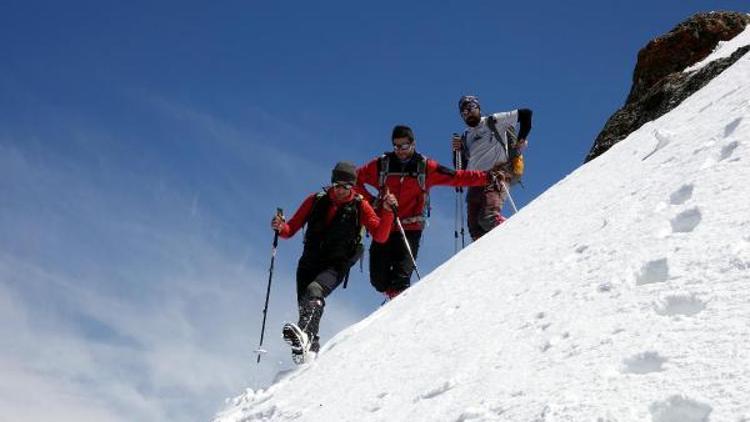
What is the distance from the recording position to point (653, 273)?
3.68m

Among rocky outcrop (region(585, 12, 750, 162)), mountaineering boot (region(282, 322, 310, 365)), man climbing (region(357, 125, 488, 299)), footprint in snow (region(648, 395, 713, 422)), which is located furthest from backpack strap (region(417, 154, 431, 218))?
footprint in snow (region(648, 395, 713, 422))

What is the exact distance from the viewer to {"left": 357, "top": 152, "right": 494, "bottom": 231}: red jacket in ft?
30.1

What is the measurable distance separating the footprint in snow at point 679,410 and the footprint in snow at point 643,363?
270 millimetres

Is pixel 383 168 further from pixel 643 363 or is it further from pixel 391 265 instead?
pixel 643 363

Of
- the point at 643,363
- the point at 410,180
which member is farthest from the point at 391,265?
the point at 643,363

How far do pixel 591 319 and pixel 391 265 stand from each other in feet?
18.3

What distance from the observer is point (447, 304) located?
Result: 549 centimetres

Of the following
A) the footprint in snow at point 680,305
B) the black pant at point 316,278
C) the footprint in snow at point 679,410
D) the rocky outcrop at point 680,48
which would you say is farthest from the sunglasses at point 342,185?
the rocky outcrop at point 680,48

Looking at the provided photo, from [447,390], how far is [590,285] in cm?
108

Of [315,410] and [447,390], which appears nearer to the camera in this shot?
[447,390]

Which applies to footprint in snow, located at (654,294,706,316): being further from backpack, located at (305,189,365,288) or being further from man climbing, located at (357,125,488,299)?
man climbing, located at (357,125,488,299)

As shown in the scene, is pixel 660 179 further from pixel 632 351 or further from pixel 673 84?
→ pixel 673 84

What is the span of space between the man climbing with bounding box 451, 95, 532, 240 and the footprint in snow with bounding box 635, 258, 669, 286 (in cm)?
610

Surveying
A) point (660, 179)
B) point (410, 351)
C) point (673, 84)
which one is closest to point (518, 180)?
point (673, 84)
